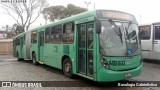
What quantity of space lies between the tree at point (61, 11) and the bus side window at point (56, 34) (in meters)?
27.2

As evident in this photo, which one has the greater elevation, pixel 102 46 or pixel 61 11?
pixel 61 11

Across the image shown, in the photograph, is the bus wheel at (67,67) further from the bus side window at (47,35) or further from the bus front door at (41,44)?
the bus front door at (41,44)

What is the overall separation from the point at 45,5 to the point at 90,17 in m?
34.8

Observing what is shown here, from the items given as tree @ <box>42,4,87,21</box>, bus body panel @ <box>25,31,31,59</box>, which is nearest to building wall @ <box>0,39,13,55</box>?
tree @ <box>42,4,87,21</box>

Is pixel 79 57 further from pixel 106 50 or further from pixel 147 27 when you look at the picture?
pixel 147 27

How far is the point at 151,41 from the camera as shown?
43.8 ft

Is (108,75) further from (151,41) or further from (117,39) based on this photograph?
(151,41)

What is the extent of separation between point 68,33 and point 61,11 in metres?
30.5

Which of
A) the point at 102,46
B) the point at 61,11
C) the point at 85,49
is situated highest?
the point at 61,11

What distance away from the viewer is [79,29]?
28.1ft

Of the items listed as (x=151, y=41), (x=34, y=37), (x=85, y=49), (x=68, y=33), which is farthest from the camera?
(x=34, y=37)

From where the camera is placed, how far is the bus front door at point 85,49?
7617mm

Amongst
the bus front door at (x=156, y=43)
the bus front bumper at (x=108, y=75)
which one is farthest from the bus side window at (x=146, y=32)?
the bus front bumper at (x=108, y=75)

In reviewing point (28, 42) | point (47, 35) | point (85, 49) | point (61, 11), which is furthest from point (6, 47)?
point (85, 49)
